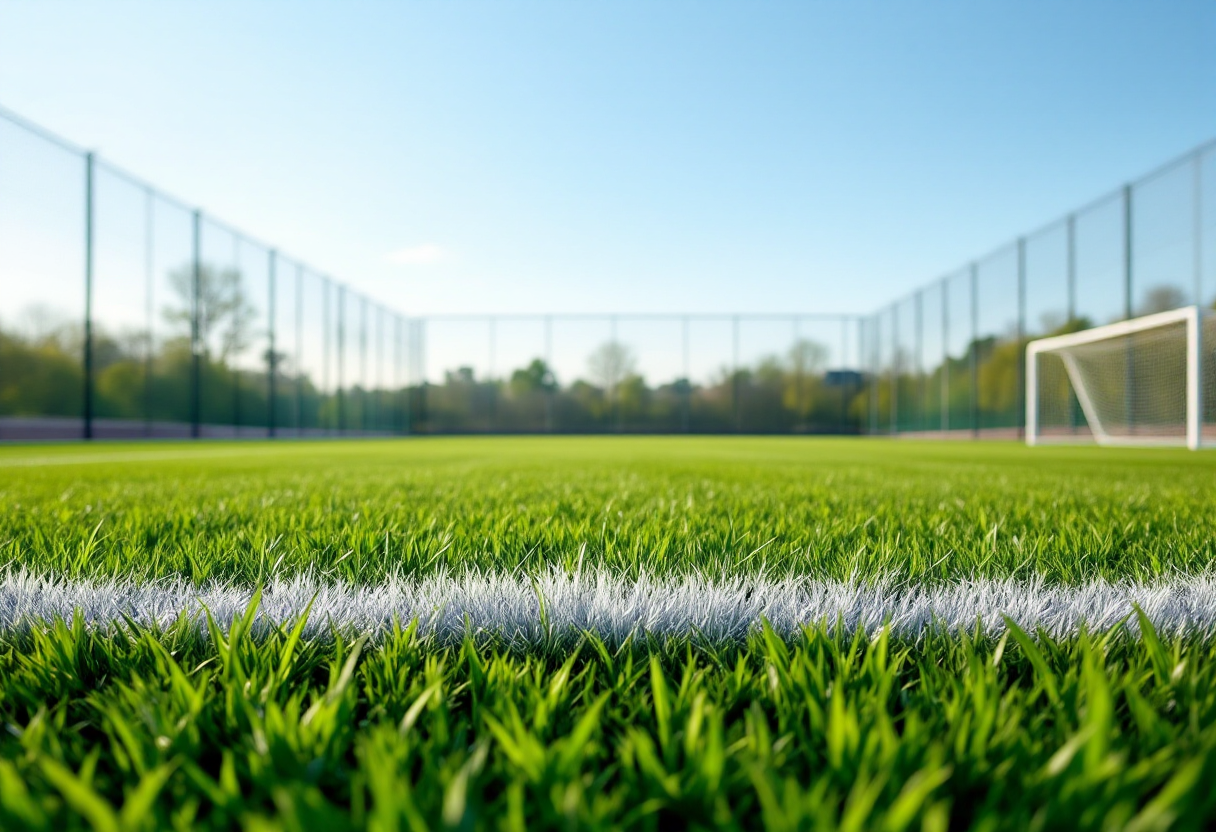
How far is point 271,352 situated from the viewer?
53.6ft

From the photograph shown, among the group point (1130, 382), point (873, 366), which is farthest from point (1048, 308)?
point (873, 366)

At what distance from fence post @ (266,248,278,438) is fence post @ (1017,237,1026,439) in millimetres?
17649

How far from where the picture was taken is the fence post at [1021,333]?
1555 cm

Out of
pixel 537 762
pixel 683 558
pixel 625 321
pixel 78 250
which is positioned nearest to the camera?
pixel 537 762

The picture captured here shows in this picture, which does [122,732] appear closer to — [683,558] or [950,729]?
[950,729]

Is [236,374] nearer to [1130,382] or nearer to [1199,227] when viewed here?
[1130,382]

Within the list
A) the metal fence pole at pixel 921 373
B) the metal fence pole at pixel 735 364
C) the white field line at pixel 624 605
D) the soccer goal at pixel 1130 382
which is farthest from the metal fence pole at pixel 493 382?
the white field line at pixel 624 605

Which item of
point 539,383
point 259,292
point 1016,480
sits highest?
point 259,292

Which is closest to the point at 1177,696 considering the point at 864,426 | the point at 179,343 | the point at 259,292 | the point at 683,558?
the point at 683,558

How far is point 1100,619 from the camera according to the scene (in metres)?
0.92

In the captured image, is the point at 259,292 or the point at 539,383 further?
the point at 539,383

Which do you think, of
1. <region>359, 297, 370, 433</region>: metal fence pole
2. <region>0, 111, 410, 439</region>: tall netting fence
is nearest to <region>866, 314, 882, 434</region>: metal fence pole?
<region>359, 297, 370, 433</region>: metal fence pole

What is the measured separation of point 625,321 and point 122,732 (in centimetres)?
2320

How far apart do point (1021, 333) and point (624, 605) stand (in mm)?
17843
